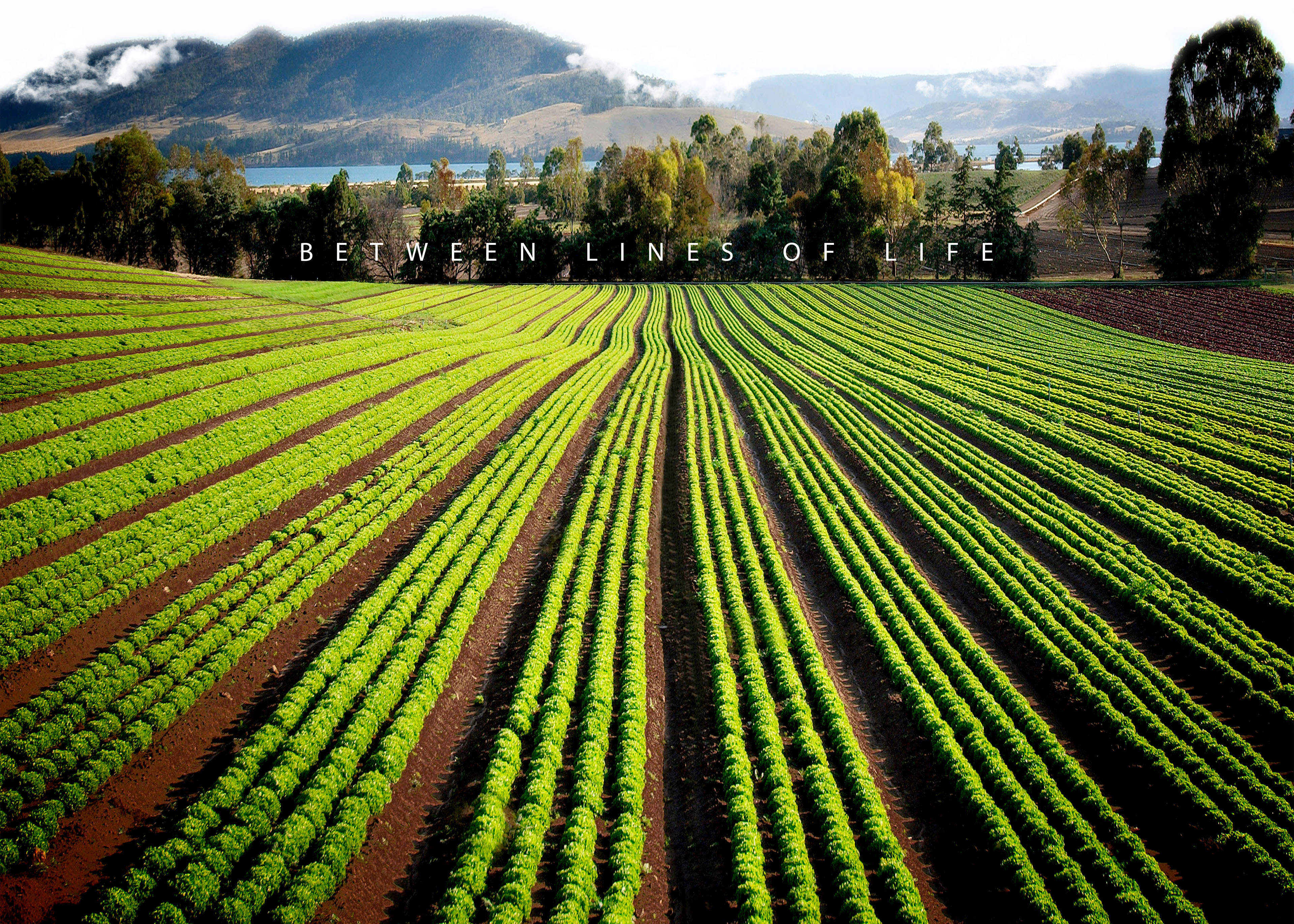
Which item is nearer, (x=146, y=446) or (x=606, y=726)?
(x=606, y=726)

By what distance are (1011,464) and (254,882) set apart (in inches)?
1168

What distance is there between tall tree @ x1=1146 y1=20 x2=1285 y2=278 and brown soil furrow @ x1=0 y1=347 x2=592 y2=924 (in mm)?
77186

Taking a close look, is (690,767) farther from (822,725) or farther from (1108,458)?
(1108,458)

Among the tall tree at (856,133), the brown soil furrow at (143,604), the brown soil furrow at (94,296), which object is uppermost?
the tall tree at (856,133)

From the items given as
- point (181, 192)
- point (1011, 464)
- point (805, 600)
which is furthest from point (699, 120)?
point (805, 600)

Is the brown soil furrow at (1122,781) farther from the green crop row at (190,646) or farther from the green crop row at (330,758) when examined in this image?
the green crop row at (190,646)

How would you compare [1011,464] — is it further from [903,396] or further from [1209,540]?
[903,396]

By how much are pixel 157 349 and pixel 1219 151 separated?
9004cm

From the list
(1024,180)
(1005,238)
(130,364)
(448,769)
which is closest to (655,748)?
(448,769)

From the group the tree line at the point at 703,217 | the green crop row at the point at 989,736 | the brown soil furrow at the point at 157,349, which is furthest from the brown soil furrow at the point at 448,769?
the tree line at the point at 703,217

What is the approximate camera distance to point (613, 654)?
661 inches

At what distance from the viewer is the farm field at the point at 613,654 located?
1108cm

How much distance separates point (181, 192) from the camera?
8162cm

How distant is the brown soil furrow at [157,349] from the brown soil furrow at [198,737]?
49.7 feet
